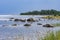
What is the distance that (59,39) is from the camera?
38.2 feet

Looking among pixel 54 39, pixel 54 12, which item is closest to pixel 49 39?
pixel 54 39

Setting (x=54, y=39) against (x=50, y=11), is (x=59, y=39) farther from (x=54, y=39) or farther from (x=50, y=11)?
(x=50, y=11)

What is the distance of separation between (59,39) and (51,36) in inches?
21.0

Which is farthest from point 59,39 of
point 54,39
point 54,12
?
point 54,12

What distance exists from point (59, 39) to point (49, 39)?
48 centimetres

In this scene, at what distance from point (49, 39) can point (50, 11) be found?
95621mm

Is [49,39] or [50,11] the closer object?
[49,39]

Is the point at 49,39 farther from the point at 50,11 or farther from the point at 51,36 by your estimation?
the point at 50,11

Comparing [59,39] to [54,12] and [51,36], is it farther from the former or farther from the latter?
[54,12]

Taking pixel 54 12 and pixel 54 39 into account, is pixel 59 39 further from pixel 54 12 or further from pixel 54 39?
pixel 54 12

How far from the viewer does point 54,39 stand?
11812 millimetres

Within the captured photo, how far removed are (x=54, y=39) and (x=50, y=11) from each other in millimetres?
95642

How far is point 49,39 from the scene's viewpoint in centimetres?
1185

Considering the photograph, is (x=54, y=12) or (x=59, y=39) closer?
(x=59, y=39)
